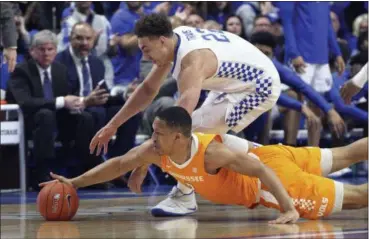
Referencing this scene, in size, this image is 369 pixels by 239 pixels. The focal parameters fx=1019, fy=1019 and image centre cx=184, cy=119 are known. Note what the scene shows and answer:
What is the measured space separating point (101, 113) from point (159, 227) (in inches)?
192

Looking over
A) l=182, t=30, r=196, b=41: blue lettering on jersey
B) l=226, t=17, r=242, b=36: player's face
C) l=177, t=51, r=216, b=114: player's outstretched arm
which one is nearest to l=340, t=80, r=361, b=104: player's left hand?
l=177, t=51, r=216, b=114: player's outstretched arm

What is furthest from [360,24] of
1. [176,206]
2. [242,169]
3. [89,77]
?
[242,169]

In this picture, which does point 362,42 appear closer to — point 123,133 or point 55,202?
point 123,133

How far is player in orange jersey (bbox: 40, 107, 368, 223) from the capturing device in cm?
691

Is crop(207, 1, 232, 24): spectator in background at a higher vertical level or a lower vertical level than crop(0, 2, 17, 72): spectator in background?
lower

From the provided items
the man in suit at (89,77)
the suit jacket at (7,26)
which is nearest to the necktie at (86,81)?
the man in suit at (89,77)

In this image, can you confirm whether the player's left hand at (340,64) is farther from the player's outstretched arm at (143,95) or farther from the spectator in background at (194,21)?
the player's outstretched arm at (143,95)

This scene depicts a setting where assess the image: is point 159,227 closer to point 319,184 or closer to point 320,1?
point 319,184

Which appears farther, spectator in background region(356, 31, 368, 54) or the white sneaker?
spectator in background region(356, 31, 368, 54)

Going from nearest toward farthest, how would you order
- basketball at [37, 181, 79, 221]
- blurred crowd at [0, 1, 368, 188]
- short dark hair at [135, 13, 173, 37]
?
1. basketball at [37, 181, 79, 221]
2. short dark hair at [135, 13, 173, 37]
3. blurred crowd at [0, 1, 368, 188]

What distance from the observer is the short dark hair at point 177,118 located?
6.89 metres

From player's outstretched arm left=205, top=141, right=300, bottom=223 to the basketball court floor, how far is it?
0.12 metres

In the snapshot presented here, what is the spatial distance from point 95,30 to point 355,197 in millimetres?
5868

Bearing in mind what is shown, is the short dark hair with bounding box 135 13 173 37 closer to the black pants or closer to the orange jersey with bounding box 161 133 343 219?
the orange jersey with bounding box 161 133 343 219
